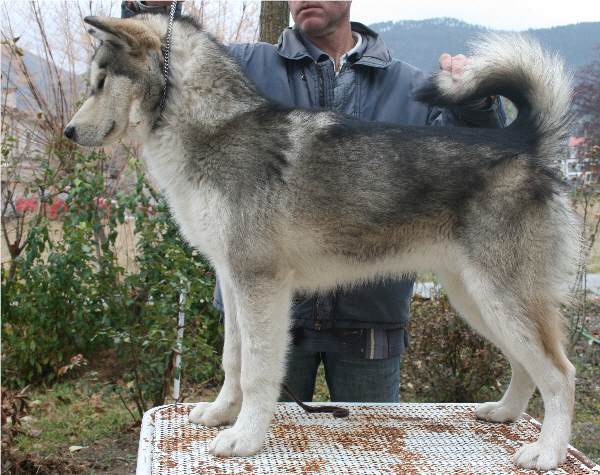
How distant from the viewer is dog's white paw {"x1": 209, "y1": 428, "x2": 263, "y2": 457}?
2338mm

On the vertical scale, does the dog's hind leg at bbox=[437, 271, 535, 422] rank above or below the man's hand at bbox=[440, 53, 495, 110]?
below

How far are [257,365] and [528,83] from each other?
6.27 ft

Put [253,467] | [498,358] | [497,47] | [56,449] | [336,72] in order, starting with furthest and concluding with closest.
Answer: [498,358] < [56,449] < [336,72] < [497,47] < [253,467]

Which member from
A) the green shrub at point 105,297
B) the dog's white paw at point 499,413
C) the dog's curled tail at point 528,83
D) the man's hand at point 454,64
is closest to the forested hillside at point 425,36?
the green shrub at point 105,297

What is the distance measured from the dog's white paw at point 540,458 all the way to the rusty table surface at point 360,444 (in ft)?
0.12

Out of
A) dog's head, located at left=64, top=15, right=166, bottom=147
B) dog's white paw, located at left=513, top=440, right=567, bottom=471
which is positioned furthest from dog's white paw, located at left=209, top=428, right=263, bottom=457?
dog's head, located at left=64, top=15, right=166, bottom=147

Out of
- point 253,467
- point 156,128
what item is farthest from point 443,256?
point 156,128

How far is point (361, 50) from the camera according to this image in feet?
10.4

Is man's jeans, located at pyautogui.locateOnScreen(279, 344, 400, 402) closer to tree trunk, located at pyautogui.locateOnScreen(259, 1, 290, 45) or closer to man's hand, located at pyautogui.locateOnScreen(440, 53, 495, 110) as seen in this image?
man's hand, located at pyautogui.locateOnScreen(440, 53, 495, 110)

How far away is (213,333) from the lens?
5.94m

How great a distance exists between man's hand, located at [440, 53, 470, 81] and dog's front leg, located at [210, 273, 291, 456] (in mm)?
1424

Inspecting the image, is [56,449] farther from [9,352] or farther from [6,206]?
[6,206]

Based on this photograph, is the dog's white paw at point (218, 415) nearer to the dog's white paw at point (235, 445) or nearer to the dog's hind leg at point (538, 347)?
the dog's white paw at point (235, 445)

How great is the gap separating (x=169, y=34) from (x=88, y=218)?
321cm
